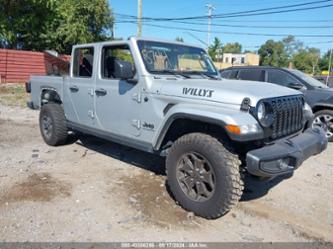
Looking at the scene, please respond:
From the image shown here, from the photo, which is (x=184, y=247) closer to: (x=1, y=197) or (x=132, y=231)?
(x=132, y=231)

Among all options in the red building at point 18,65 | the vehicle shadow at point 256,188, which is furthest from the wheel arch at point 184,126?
the red building at point 18,65

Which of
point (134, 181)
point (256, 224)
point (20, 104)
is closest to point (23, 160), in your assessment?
point (134, 181)

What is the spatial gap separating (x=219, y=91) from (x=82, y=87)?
2622 mm

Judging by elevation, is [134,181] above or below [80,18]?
below

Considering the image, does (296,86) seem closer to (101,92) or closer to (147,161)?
(147,161)

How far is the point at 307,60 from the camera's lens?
277ft

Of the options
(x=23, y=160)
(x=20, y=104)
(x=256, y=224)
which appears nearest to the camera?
(x=256, y=224)

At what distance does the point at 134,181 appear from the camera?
4820 mm

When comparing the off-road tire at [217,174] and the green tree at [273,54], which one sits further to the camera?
the green tree at [273,54]

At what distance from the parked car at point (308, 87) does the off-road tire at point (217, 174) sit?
436 centimetres

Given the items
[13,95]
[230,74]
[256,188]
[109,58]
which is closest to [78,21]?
[13,95]

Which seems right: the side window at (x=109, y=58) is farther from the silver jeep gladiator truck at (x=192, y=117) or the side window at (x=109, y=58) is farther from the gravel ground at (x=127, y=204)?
the gravel ground at (x=127, y=204)

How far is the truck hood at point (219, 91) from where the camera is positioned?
3.54 meters

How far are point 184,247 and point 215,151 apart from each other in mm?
1003
